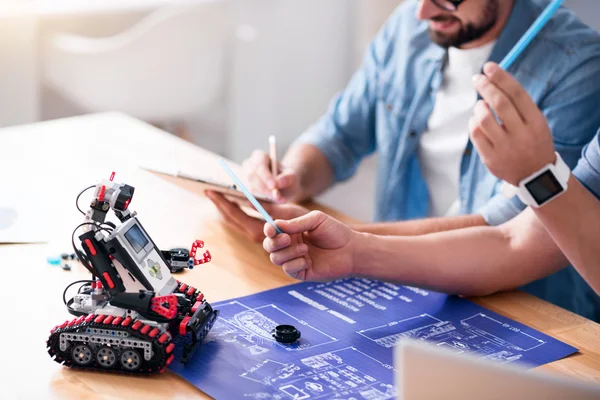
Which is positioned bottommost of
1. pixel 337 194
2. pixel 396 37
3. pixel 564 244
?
pixel 337 194

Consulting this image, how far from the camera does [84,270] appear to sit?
1.42 meters

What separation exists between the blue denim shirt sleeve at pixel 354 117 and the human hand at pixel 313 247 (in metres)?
0.75

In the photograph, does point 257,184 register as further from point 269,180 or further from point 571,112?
point 571,112

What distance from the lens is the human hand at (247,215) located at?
158 centimetres

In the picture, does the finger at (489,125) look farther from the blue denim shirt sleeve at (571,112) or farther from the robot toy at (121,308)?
the robot toy at (121,308)

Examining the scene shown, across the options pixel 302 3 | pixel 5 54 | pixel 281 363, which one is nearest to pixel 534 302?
pixel 281 363

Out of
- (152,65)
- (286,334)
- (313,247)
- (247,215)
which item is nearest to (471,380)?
(286,334)

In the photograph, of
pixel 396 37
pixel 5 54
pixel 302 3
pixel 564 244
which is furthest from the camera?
pixel 302 3

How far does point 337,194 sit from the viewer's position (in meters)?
3.69

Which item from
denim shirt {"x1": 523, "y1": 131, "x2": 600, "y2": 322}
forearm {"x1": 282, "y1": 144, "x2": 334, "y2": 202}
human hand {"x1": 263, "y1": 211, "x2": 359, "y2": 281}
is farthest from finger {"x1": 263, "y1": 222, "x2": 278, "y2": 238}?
denim shirt {"x1": 523, "y1": 131, "x2": 600, "y2": 322}

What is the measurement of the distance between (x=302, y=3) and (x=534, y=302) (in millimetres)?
2509

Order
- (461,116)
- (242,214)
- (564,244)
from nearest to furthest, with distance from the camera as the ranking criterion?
1. (564,244)
2. (242,214)
3. (461,116)

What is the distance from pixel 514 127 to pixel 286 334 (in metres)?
0.49

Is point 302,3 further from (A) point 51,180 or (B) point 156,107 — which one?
(A) point 51,180
